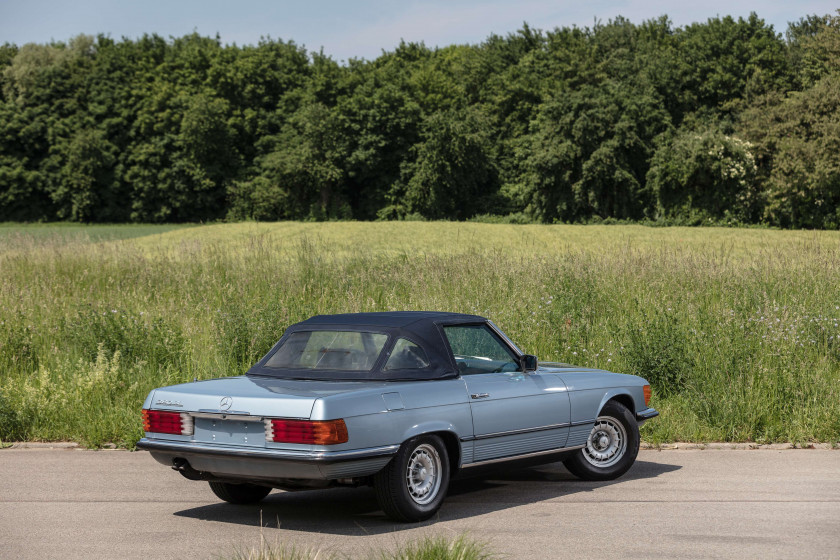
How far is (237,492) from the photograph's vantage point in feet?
25.3

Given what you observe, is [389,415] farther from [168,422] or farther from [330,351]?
[168,422]

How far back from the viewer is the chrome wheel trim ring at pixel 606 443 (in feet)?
28.6

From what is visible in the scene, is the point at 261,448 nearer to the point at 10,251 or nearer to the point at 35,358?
the point at 35,358

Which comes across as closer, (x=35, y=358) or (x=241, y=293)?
(x=35, y=358)

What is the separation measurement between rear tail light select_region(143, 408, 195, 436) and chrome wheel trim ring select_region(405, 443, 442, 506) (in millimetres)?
1521

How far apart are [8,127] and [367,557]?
90261 millimetres

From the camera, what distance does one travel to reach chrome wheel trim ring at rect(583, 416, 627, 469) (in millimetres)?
8703

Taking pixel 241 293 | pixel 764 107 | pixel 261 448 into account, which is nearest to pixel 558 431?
pixel 261 448

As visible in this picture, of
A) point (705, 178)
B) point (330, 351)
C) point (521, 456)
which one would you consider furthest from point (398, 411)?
point (705, 178)

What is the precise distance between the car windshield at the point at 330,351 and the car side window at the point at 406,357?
0.10 metres

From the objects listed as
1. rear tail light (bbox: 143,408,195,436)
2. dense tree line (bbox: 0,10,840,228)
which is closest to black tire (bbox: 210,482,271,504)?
rear tail light (bbox: 143,408,195,436)

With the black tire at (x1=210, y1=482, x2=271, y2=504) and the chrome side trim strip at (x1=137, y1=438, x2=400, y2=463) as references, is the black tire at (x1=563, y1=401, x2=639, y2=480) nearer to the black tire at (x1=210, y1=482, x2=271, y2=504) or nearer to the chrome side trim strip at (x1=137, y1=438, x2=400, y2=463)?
the chrome side trim strip at (x1=137, y1=438, x2=400, y2=463)

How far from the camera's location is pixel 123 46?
98.4 m

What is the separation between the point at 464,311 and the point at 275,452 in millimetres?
9423
